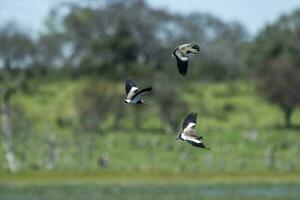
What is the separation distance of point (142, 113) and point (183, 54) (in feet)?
130

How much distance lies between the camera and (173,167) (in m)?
33.6

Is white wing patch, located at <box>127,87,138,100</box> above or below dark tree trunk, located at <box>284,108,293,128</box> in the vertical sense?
below

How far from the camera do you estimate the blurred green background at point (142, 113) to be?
30.4m

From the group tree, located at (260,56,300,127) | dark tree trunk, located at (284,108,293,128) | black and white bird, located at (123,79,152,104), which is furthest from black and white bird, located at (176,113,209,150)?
tree, located at (260,56,300,127)

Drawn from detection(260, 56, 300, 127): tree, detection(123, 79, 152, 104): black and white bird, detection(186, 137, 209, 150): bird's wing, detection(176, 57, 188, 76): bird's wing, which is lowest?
detection(186, 137, 209, 150): bird's wing

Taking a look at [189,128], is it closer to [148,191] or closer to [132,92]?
[132,92]

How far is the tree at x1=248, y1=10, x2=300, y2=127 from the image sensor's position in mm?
46156

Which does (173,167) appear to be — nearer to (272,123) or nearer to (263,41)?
(272,123)

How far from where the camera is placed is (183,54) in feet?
12.3

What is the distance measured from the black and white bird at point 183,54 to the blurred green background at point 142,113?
20706 millimetres

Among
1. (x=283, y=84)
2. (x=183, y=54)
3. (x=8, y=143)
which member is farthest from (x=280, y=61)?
(x=183, y=54)

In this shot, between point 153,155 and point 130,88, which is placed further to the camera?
point 153,155

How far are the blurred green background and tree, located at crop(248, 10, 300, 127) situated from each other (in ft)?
0.27

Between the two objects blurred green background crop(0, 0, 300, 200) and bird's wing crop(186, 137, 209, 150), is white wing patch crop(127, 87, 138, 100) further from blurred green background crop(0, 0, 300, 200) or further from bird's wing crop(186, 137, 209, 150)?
blurred green background crop(0, 0, 300, 200)
